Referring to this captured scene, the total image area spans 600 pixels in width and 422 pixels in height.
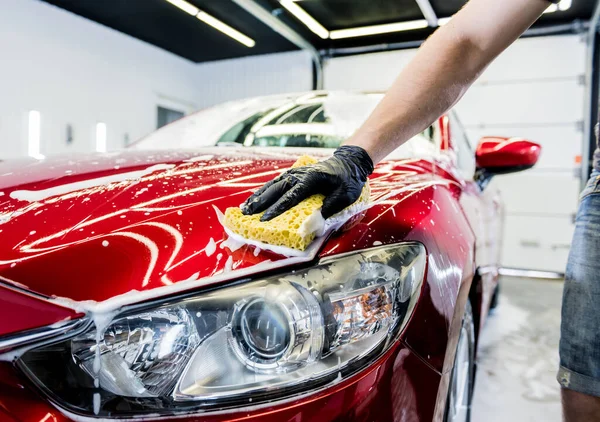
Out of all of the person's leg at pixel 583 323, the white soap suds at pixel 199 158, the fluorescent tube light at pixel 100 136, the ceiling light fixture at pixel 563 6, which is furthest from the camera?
the fluorescent tube light at pixel 100 136

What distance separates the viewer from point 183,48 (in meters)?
8.02

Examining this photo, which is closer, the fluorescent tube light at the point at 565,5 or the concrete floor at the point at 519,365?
the concrete floor at the point at 519,365

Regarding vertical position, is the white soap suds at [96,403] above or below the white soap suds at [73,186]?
below

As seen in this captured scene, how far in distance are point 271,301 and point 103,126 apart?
22.6ft

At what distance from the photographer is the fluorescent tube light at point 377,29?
6527 millimetres

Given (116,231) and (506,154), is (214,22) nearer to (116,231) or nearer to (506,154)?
(506,154)

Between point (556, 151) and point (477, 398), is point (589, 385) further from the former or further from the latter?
point (556, 151)

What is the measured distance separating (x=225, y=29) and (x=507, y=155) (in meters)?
6.12

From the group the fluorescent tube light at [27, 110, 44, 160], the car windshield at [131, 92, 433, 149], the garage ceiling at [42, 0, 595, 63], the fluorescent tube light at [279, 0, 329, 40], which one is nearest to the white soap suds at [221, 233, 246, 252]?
the car windshield at [131, 92, 433, 149]

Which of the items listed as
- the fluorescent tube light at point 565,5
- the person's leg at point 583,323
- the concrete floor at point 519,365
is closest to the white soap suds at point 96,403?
the person's leg at point 583,323

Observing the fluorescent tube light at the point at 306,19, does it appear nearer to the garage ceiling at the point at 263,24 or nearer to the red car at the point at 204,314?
the garage ceiling at the point at 263,24

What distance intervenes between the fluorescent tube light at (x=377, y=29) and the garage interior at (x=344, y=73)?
1.0 inches

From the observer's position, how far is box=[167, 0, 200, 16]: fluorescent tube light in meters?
6.03

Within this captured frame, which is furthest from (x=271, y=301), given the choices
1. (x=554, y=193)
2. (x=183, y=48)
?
(x=183, y=48)
